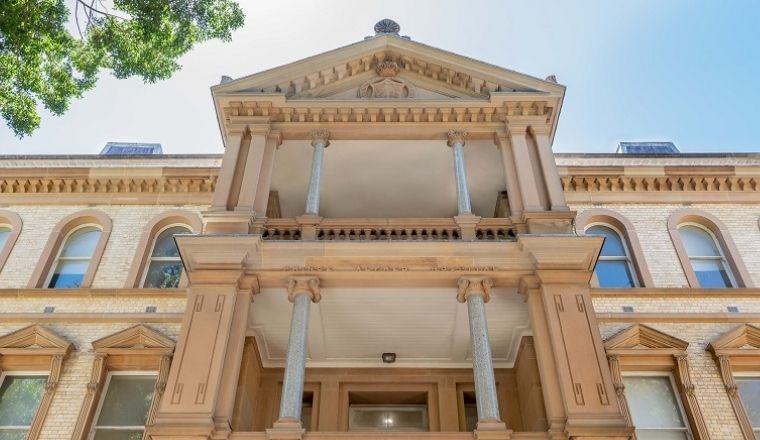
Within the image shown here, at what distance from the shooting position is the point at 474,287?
1127 centimetres

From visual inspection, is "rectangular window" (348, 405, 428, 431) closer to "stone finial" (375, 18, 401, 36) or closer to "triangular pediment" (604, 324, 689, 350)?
"triangular pediment" (604, 324, 689, 350)

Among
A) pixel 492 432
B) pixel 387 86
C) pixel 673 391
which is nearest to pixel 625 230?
pixel 673 391

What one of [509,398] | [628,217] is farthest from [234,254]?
[628,217]

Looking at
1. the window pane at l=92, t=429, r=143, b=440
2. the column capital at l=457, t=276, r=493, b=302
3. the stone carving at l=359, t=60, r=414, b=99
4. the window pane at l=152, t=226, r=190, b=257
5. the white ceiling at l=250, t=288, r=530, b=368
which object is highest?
the stone carving at l=359, t=60, r=414, b=99

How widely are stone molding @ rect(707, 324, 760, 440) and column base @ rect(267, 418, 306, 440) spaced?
7.75 metres

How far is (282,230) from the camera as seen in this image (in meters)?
12.6

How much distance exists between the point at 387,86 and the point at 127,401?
853 cm

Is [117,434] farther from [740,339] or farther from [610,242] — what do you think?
[740,339]

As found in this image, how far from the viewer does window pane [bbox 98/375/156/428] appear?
12.1 meters

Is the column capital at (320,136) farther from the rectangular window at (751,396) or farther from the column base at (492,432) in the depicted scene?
the rectangular window at (751,396)

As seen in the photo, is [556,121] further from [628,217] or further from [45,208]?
[45,208]

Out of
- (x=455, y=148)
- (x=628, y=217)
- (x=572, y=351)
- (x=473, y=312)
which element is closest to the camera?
(x=572, y=351)

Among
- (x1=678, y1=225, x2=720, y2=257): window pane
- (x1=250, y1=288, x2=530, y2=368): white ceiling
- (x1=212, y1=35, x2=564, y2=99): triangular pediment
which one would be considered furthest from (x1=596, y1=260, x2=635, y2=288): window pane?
(x1=212, y1=35, x2=564, y2=99): triangular pediment

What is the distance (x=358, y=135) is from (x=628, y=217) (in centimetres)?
641
